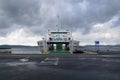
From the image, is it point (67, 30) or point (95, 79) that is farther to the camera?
point (67, 30)

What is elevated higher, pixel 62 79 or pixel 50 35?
pixel 50 35

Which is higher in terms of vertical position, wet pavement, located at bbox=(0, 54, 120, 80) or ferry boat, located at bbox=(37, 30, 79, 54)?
ferry boat, located at bbox=(37, 30, 79, 54)

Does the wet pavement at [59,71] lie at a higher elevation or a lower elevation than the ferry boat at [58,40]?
lower

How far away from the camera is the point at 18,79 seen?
13148 millimetres

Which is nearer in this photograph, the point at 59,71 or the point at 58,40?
the point at 59,71

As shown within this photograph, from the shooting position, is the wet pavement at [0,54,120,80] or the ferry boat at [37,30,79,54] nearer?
the wet pavement at [0,54,120,80]

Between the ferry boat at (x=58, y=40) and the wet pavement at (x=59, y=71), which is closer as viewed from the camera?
the wet pavement at (x=59, y=71)

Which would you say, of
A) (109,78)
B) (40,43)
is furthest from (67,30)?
(109,78)

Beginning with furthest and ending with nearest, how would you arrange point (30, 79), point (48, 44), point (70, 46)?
point (48, 44) < point (70, 46) < point (30, 79)

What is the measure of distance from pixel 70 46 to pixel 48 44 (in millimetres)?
6195

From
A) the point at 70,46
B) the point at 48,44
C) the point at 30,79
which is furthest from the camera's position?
the point at 48,44

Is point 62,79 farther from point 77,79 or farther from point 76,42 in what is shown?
point 76,42

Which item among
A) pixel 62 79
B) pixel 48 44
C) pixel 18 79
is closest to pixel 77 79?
pixel 62 79

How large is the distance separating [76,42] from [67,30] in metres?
3.79
